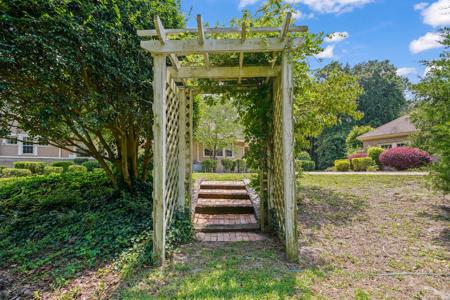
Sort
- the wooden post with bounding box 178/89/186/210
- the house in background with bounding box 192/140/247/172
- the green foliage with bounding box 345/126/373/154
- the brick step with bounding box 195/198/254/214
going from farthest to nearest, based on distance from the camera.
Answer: the green foliage with bounding box 345/126/373/154 → the house in background with bounding box 192/140/247/172 → the brick step with bounding box 195/198/254/214 → the wooden post with bounding box 178/89/186/210

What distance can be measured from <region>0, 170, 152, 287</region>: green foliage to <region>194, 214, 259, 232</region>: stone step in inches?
39.1

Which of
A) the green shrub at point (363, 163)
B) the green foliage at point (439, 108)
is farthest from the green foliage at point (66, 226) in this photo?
the green shrub at point (363, 163)

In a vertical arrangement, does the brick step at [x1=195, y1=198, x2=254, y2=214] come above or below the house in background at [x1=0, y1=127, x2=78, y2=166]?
below

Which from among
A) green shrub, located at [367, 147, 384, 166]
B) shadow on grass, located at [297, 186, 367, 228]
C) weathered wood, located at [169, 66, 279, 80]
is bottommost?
shadow on grass, located at [297, 186, 367, 228]

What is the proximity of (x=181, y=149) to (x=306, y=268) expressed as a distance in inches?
106

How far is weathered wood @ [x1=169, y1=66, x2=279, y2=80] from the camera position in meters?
3.77

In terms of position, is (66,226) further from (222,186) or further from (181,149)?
(222,186)

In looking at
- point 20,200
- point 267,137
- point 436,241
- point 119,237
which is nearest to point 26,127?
point 20,200

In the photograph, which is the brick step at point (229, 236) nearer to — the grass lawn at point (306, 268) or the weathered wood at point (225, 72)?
the grass lawn at point (306, 268)

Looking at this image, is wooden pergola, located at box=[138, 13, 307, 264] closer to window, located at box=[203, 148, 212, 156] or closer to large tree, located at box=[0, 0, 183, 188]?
large tree, located at box=[0, 0, 183, 188]

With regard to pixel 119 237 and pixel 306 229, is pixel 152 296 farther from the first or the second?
pixel 306 229

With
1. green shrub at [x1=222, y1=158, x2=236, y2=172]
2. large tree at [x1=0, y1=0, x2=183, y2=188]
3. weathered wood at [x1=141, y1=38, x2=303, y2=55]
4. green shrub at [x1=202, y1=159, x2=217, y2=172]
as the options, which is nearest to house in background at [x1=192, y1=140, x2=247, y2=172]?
green shrub at [x1=222, y1=158, x2=236, y2=172]

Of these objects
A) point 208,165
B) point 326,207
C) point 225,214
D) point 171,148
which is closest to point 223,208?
point 225,214

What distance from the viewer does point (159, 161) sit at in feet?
10.2
